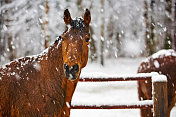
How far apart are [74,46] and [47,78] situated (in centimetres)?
65

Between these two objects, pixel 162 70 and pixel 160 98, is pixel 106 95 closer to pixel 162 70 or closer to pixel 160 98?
pixel 162 70

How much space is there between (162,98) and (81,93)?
6652 millimetres

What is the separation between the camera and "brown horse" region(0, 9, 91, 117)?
99.3 inches

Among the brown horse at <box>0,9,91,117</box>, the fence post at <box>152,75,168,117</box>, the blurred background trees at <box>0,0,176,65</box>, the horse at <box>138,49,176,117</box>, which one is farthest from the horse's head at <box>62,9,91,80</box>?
the blurred background trees at <box>0,0,176,65</box>

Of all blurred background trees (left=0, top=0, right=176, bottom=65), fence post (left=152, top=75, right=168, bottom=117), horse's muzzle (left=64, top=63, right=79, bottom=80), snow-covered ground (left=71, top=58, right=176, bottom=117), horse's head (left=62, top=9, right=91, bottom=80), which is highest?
blurred background trees (left=0, top=0, right=176, bottom=65)

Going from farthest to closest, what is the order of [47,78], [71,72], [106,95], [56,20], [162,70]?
1. [56,20]
2. [106,95]
3. [162,70]
4. [47,78]
5. [71,72]

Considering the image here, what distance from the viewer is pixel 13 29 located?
1314cm

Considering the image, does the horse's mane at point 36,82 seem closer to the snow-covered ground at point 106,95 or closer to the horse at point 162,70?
the horse at point 162,70

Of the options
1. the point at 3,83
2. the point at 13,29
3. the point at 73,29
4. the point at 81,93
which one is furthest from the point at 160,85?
the point at 13,29

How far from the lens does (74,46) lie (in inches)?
101

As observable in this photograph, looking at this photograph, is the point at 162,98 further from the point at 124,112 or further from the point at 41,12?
the point at 41,12

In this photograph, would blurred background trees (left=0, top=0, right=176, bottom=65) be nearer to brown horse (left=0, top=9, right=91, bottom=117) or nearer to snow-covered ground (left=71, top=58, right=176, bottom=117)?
snow-covered ground (left=71, top=58, right=176, bottom=117)

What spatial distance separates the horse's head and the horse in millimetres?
2578

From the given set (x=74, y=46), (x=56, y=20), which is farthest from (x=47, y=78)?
(x=56, y=20)
